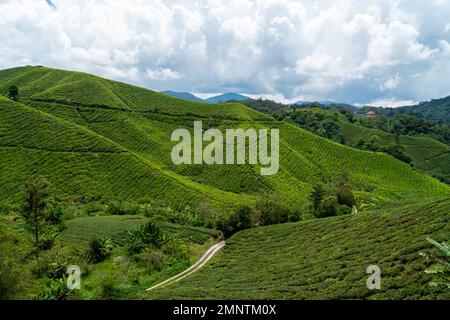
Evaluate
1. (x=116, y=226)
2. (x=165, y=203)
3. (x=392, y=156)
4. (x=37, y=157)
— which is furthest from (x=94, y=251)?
(x=392, y=156)

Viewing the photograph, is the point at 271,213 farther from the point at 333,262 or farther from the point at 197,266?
the point at 333,262

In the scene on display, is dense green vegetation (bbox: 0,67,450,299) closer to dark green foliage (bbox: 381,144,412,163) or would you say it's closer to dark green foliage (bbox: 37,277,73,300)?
dark green foliage (bbox: 37,277,73,300)

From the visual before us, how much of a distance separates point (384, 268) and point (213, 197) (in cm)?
7175

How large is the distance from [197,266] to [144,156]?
83.6 m

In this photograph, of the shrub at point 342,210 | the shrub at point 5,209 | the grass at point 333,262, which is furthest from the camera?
the shrub at point 5,209

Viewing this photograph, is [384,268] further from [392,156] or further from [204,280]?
[392,156]

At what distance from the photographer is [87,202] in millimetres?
98250

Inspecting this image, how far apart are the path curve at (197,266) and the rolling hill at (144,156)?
28849 mm

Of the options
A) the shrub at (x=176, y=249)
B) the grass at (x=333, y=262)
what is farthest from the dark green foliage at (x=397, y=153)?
the shrub at (x=176, y=249)

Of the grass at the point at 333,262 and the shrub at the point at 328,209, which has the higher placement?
the shrub at the point at 328,209

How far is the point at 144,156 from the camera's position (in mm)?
133250

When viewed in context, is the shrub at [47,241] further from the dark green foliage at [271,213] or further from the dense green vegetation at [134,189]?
the dark green foliage at [271,213]

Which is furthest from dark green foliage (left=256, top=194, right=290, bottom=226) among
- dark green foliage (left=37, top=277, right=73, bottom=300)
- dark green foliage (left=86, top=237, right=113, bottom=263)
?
dark green foliage (left=37, top=277, right=73, bottom=300)

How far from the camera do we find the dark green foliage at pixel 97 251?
57928 millimetres
